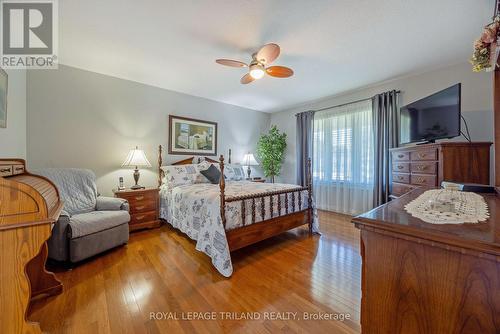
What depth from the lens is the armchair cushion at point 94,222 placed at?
6.70 feet

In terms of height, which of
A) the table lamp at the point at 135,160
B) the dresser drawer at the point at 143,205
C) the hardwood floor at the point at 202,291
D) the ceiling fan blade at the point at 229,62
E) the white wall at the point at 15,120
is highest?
the ceiling fan blade at the point at 229,62

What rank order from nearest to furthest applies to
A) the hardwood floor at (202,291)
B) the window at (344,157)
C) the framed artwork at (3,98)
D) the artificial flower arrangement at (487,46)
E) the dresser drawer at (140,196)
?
the artificial flower arrangement at (487,46) → the hardwood floor at (202,291) → the framed artwork at (3,98) → the dresser drawer at (140,196) → the window at (344,157)

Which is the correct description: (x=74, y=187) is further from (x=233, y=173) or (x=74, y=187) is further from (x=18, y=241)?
(x=233, y=173)

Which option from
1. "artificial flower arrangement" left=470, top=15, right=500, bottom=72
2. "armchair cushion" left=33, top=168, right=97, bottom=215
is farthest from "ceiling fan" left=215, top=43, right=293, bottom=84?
"armchair cushion" left=33, top=168, right=97, bottom=215

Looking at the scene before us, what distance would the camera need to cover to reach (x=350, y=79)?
3359 millimetres

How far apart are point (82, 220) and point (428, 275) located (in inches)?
111

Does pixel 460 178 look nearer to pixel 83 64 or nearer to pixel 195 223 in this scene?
pixel 195 223

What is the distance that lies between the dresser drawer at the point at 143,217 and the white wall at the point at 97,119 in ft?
2.15

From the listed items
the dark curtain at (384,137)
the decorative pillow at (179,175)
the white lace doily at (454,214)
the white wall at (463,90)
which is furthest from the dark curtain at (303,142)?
the white lace doily at (454,214)

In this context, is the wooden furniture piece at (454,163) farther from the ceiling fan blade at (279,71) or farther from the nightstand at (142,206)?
the nightstand at (142,206)

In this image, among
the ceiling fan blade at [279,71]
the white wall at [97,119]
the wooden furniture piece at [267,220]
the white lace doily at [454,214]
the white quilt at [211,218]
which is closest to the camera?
the white lace doily at [454,214]

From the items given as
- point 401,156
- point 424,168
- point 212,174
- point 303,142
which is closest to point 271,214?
point 212,174

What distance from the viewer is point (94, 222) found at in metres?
2.19

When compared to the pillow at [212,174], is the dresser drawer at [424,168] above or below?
above
